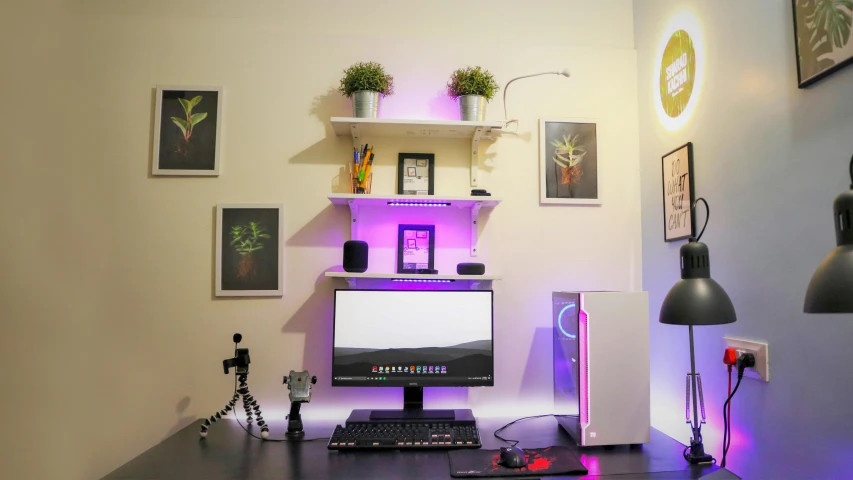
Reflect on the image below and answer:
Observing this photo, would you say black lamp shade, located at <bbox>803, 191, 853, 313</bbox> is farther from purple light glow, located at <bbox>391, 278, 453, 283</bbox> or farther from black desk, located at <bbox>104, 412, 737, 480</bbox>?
purple light glow, located at <bbox>391, 278, 453, 283</bbox>

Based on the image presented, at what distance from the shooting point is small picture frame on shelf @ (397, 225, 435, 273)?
77.7 inches

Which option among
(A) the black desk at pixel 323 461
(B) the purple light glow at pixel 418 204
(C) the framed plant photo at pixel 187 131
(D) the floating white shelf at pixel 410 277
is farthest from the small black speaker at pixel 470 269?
(C) the framed plant photo at pixel 187 131

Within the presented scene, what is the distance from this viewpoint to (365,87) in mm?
1871

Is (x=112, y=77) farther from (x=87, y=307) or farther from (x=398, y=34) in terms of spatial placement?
(x=398, y=34)

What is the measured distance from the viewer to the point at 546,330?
2.02m

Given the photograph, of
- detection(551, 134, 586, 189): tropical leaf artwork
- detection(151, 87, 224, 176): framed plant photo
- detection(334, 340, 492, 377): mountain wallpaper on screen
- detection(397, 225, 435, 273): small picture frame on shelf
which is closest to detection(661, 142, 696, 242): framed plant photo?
detection(551, 134, 586, 189): tropical leaf artwork

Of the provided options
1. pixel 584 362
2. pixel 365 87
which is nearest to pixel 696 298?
pixel 584 362

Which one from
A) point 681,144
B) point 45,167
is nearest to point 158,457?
point 45,167

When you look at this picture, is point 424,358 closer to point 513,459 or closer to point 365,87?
point 513,459

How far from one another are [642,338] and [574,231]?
2.12 ft

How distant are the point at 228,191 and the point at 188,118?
36 centimetres

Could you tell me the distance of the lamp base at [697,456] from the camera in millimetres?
1387

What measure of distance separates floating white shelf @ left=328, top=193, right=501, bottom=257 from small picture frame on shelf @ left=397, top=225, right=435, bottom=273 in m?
0.10

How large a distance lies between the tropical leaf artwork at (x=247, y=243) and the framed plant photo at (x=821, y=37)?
1.85 meters
